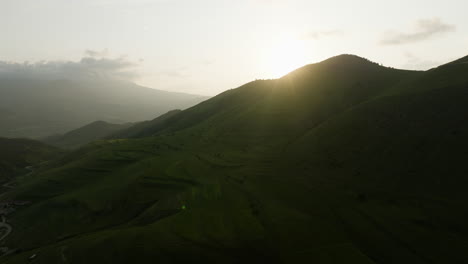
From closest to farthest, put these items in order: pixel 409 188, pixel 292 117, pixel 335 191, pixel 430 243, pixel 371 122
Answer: pixel 430 243
pixel 409 188
pixel 335 191
pixel 371 122
pixel 292 117

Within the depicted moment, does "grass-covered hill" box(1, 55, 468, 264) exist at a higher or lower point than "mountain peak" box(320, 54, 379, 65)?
lower

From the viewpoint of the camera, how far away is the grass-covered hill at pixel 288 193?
43344mm

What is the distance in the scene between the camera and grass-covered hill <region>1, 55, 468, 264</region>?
1706 inches

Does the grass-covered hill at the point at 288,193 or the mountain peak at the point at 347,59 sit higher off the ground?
the mountain peak at the point at 347,59

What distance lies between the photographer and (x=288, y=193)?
2356 inches

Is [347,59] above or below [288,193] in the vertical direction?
above

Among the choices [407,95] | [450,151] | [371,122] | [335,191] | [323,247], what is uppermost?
[407,95]

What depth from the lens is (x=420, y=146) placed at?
2393 inches

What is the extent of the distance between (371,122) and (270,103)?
64.7m

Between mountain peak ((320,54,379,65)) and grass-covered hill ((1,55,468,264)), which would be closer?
grass-covered hill ((1,55,468,264))

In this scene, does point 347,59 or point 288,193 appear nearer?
point 288,193

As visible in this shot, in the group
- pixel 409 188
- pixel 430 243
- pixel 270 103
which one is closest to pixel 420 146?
pixel 409 188

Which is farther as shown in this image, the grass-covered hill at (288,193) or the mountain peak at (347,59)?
the mountain peak at (347,59)

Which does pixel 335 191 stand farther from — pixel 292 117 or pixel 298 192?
pixel 292 117
